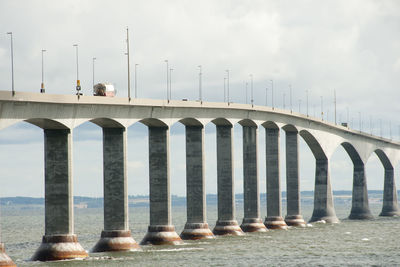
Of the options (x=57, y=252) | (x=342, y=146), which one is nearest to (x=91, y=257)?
(x=57, y=252)

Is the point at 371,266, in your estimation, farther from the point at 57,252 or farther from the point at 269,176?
the point at 269,176

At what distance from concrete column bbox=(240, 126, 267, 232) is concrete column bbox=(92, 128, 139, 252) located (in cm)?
3352

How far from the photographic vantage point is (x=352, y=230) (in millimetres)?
120938

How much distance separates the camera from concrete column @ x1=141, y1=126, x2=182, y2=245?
287 ft

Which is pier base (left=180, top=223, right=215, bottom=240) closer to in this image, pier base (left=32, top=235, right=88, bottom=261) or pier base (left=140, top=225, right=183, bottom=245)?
pier base (left=140, top=225, right=183, bottom=245)

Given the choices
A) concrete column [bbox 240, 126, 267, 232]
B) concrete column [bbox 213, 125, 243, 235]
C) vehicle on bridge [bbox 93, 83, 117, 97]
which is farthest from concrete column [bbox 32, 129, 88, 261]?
concrete column [bbox 240, 126, 267, 232]

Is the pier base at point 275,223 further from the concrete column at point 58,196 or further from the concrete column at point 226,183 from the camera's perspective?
the concrete column at point 58,196

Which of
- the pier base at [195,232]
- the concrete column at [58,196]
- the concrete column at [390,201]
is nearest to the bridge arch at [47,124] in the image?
the concrete column at [58,196]

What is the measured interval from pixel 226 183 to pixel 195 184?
778cm

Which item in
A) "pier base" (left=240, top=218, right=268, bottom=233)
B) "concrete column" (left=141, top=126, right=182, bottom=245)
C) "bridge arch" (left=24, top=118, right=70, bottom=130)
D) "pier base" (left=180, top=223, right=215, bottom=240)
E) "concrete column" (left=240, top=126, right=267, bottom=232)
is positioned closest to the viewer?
"bridge arch" (left=24, top=118, right=70, bottom=130)

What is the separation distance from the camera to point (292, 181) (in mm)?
127250

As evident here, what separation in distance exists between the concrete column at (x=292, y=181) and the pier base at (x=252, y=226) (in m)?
16.0

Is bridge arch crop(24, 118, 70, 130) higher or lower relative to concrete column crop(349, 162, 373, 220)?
higher

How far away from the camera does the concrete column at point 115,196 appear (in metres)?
78.6
